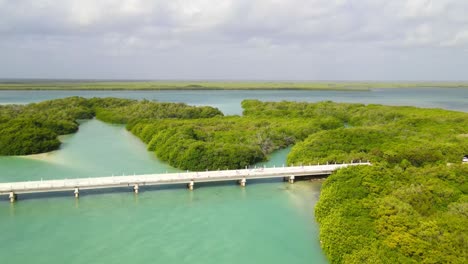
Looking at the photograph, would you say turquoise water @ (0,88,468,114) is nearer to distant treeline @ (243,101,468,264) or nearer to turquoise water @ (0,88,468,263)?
distant treeline @ (243,101,468,264)

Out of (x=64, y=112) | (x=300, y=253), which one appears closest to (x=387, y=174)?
(x=300, y=253)

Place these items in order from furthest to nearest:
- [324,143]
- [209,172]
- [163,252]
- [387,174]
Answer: [324,143]
[209,172]
[387,174]
[163,252]

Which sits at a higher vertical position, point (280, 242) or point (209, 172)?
point (209, 172)

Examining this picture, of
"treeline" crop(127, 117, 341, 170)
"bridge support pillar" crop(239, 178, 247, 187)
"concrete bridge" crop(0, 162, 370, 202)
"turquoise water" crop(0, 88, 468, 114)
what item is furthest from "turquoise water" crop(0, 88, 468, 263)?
"turquoise water" crop(0, 88, 468, 114)

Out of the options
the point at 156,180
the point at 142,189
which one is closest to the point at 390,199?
the point at 156,180

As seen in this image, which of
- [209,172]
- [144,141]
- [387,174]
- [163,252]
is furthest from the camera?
[144,141]

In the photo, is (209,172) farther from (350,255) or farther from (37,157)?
(37,157)

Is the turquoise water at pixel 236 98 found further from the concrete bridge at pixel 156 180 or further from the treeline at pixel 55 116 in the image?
the concrete bridge at pixel 156 180
